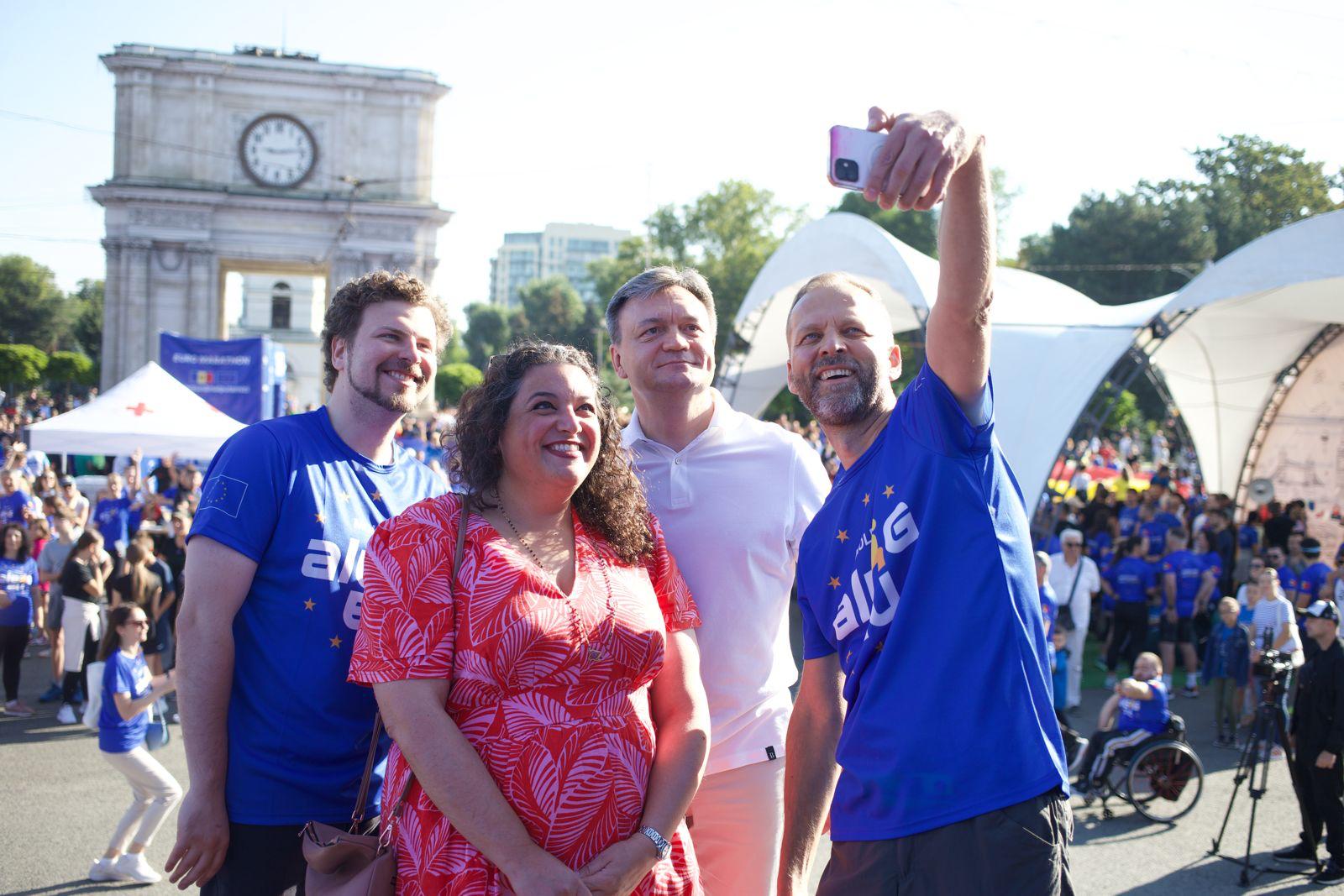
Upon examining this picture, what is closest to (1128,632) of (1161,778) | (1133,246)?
(1161,778)

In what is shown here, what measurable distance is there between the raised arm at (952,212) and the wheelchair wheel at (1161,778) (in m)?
6.74

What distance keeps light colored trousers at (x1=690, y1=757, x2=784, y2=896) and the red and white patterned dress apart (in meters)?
0.55

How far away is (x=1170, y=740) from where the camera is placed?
25.9 feet

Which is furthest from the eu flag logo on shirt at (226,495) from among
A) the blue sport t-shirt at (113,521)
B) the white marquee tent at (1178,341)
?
the white marquee tent at (1178,341)

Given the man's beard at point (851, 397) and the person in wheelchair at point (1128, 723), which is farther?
the person in wheelchair at point (1128, 723)

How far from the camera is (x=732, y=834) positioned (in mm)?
2957

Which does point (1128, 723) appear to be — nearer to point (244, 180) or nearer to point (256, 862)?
point (256, 862)

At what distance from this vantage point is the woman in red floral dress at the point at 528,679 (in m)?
2.24

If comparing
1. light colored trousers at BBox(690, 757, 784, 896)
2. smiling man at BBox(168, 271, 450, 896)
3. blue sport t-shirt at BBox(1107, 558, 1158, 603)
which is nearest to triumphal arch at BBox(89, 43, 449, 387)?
blue sport t-shirt at BBox(1107, 558, 1158, 603)

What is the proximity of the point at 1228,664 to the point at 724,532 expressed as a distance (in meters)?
8.87

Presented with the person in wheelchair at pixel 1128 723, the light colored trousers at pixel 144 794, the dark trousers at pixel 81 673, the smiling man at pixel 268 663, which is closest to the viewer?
the smiling man at pixel 268 663

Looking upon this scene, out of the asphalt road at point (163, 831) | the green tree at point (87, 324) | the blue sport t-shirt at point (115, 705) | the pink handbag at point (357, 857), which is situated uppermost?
the green tree at point (87, 324)

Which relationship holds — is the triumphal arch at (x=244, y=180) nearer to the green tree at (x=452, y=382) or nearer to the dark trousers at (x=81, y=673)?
the green tree at (x=452, y=382)

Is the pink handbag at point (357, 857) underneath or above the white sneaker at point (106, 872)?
above
